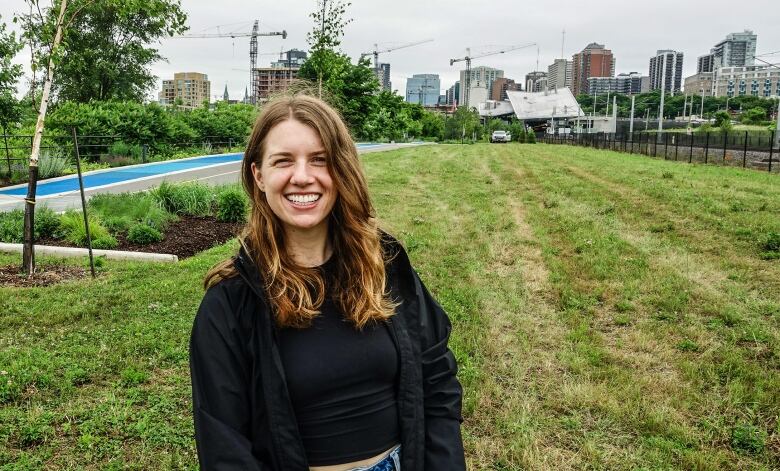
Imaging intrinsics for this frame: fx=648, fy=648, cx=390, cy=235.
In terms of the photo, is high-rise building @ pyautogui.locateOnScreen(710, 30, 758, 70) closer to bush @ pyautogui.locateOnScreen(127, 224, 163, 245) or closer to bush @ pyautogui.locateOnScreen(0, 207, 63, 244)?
bush @ pyautogui.locateOnScreen(127, 224, 163, 245)

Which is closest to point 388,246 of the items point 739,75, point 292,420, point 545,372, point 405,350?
point 405,350

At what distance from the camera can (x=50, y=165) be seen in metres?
20.1

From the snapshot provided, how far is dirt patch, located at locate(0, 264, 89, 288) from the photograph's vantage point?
7078 mm

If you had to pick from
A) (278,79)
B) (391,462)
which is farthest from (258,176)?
(278,79)

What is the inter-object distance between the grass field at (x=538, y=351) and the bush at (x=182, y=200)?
318cm

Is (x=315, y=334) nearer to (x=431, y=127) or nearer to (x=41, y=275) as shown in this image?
(x=41, y=275)

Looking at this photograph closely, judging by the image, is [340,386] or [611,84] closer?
[340,386]

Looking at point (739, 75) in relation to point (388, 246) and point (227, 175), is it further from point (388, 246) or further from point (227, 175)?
point (388, 246)

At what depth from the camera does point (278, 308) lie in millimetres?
1823

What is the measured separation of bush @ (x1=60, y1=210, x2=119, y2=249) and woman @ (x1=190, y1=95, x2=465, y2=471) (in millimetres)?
7970

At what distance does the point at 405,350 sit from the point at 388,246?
40 cm

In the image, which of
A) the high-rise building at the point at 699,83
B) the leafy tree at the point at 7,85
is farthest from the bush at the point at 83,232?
the high-rise building at the point at 699,83

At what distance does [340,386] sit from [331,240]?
52 cm

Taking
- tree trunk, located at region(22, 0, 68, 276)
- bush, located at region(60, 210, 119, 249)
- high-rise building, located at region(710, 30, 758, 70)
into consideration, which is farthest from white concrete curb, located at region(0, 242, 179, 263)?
high-rise building, located at region(710, 30, 758, 70)
